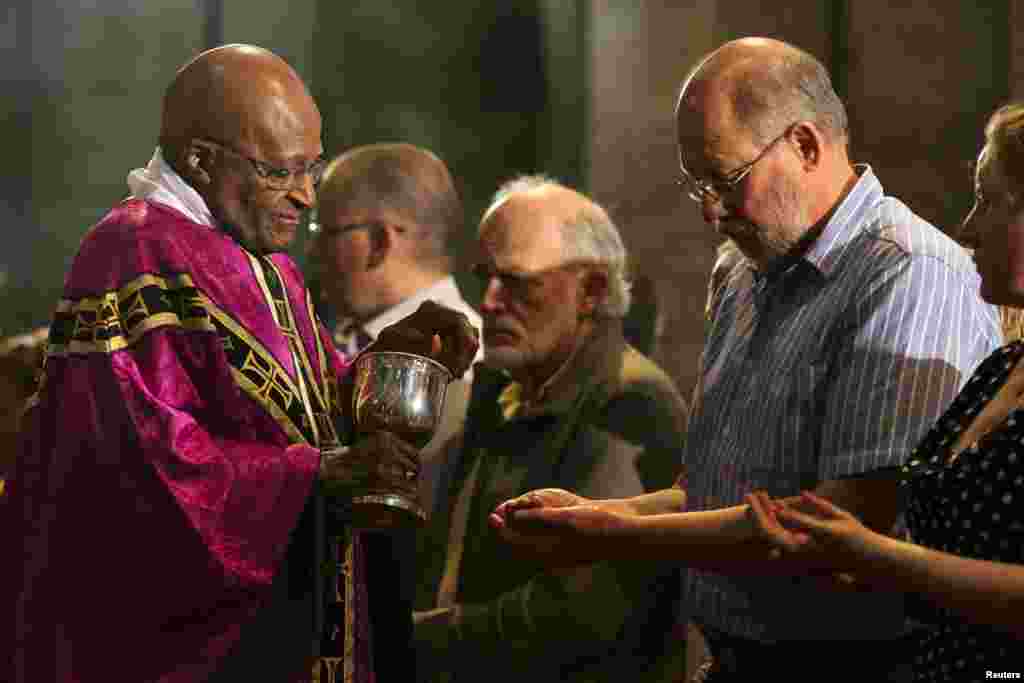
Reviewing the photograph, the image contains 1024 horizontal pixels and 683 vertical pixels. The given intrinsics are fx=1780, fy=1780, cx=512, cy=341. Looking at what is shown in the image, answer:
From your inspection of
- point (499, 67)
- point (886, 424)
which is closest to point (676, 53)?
point (499, 67)

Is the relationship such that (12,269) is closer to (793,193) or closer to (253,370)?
(253,370)

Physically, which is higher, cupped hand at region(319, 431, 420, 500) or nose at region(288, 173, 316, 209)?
nose at region(288, 173, 316, 209)

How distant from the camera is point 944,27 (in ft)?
19.5

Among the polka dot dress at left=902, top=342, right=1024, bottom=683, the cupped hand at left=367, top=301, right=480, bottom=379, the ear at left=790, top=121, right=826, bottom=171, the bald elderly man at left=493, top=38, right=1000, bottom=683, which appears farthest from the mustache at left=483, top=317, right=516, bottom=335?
the polka dot dress at left=902, top=342, right=1024, bottom=683

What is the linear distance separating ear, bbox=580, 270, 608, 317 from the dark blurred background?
4.05 feet

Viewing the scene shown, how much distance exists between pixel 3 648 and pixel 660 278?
10.4ft

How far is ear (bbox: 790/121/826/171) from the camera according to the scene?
3.68m

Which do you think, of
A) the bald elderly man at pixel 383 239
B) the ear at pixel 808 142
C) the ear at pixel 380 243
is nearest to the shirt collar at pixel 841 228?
the ear at pixel 808 142

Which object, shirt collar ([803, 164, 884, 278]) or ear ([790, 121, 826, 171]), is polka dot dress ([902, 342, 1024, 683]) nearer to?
shirt collar ([803, 164, 884, 278])

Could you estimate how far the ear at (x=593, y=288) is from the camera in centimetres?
515

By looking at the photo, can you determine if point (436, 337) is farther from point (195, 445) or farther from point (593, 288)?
point (593, 288)

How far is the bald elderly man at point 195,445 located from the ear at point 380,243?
1.82 meters

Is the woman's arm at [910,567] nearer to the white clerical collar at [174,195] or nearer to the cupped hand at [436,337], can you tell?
the cupped hand at [436,337]

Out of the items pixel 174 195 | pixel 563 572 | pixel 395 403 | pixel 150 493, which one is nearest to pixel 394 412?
pixel 395 403
